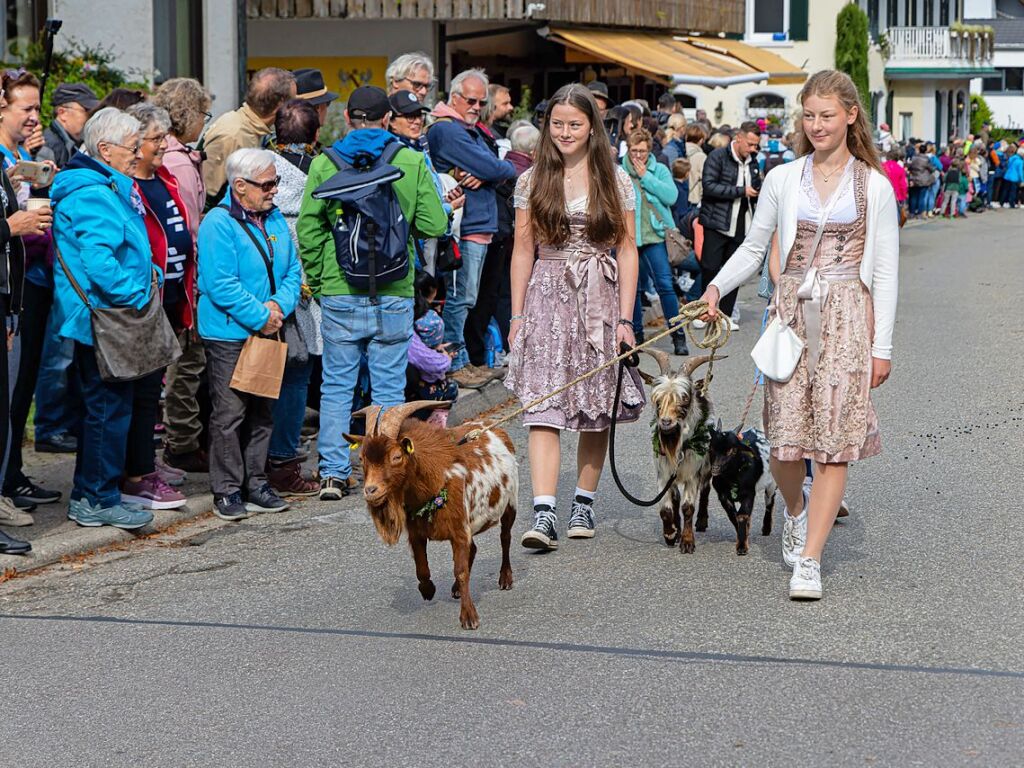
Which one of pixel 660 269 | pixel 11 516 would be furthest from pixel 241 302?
pixel 660 269

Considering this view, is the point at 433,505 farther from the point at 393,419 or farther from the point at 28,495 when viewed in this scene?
the point at 28,495

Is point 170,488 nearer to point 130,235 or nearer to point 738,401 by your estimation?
point 130,235

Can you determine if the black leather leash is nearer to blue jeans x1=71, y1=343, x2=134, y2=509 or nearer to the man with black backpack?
the man with black backpack

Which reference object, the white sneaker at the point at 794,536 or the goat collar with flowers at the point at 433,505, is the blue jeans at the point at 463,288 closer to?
the white sneaker at the point at 794,536

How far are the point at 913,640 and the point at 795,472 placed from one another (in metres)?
1.15

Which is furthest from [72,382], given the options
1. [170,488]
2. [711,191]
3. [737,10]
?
[737,10]

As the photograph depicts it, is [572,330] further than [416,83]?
No

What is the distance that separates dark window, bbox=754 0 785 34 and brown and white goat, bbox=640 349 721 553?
4849 centimetres

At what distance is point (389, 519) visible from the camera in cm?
620

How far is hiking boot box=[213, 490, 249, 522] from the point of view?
868 cm

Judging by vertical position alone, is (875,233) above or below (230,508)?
above

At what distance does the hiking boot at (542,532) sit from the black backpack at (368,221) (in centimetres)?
168

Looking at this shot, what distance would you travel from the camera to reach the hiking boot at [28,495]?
860 centimetres

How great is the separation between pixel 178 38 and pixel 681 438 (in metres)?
13.3
